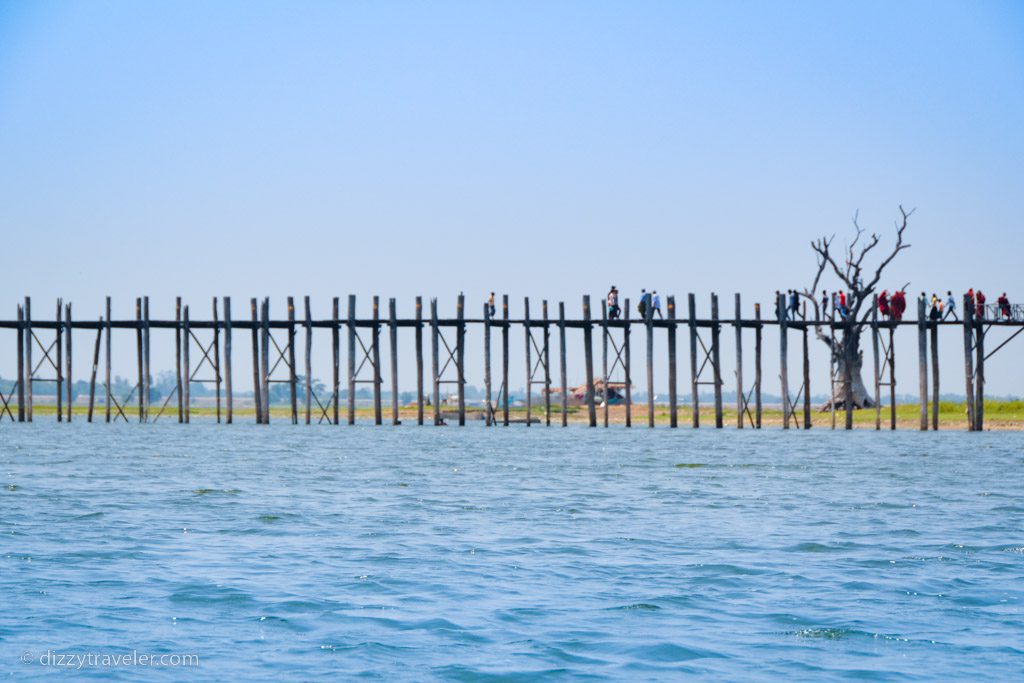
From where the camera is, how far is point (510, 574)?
1283 centimetres

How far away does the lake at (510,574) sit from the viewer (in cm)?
956

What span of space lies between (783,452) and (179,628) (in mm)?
24623

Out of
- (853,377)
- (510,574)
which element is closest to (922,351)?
(853,377)

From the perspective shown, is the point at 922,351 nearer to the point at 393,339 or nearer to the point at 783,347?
the point at 783,347

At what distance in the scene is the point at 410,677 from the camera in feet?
29.6

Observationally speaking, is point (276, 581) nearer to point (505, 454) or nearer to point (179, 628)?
point (179, 628)

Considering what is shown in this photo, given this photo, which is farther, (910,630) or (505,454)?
(505,454)

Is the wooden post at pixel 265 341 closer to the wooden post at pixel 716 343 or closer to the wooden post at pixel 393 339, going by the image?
the wooden post at pixel 393 339

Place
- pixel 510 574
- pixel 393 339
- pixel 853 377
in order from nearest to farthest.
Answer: pixel 510 574 → pixel 393 339 → pixel 853 377

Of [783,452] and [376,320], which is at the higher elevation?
[376,320]

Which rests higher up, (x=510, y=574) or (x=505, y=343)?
(x=505, y=343)

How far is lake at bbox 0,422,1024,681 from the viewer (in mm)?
9562

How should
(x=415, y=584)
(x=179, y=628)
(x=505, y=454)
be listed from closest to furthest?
(x=179, y=628), (x=415, y=584), (x=505, y=454)

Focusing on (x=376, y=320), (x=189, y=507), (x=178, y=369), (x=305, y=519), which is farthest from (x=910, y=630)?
(x=178, y=369)
